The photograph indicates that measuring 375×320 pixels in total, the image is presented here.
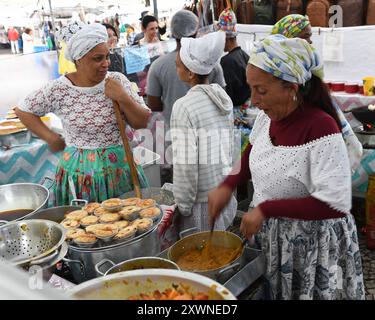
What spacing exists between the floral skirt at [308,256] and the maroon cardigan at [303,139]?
0.16m

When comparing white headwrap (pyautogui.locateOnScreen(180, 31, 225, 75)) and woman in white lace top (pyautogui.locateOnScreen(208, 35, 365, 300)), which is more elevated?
white headwrap (pyautogui.locateOnScreen(180, 31, 225, 75))

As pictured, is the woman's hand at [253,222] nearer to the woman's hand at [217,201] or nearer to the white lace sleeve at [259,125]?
the woman's hand at [217,201]

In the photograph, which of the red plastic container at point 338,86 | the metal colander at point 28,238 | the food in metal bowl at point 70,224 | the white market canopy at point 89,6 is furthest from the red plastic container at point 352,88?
the white market canopy at point 89,6

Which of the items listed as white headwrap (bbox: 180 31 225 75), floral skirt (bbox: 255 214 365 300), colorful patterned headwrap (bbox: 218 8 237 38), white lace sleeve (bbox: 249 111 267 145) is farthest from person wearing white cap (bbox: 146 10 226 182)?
floral skirt (bbox: 255 214 365 300)

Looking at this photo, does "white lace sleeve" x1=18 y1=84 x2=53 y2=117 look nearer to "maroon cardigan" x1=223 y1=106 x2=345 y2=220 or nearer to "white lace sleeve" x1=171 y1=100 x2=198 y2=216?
"white lace sleeve" x1=171 y1=100 x2=198 y2=216

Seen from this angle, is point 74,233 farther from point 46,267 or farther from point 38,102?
point 38,102

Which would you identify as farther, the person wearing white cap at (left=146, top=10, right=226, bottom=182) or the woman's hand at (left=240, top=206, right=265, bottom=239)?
the person wearing white cap at (left=146, top=10, right=226, bottom=182)

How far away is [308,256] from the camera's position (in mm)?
1587

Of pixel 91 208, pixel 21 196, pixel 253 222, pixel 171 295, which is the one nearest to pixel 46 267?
pixel 171 295

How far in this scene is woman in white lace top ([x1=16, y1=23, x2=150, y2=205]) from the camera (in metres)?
2.19

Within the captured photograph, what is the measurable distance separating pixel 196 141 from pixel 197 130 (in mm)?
59

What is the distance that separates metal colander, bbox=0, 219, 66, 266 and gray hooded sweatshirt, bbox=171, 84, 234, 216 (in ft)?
2.47

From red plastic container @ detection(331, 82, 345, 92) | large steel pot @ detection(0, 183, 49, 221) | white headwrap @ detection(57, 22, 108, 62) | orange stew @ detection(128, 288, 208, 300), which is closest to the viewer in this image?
orange stew @ detection(128, 288, 208, 300)
